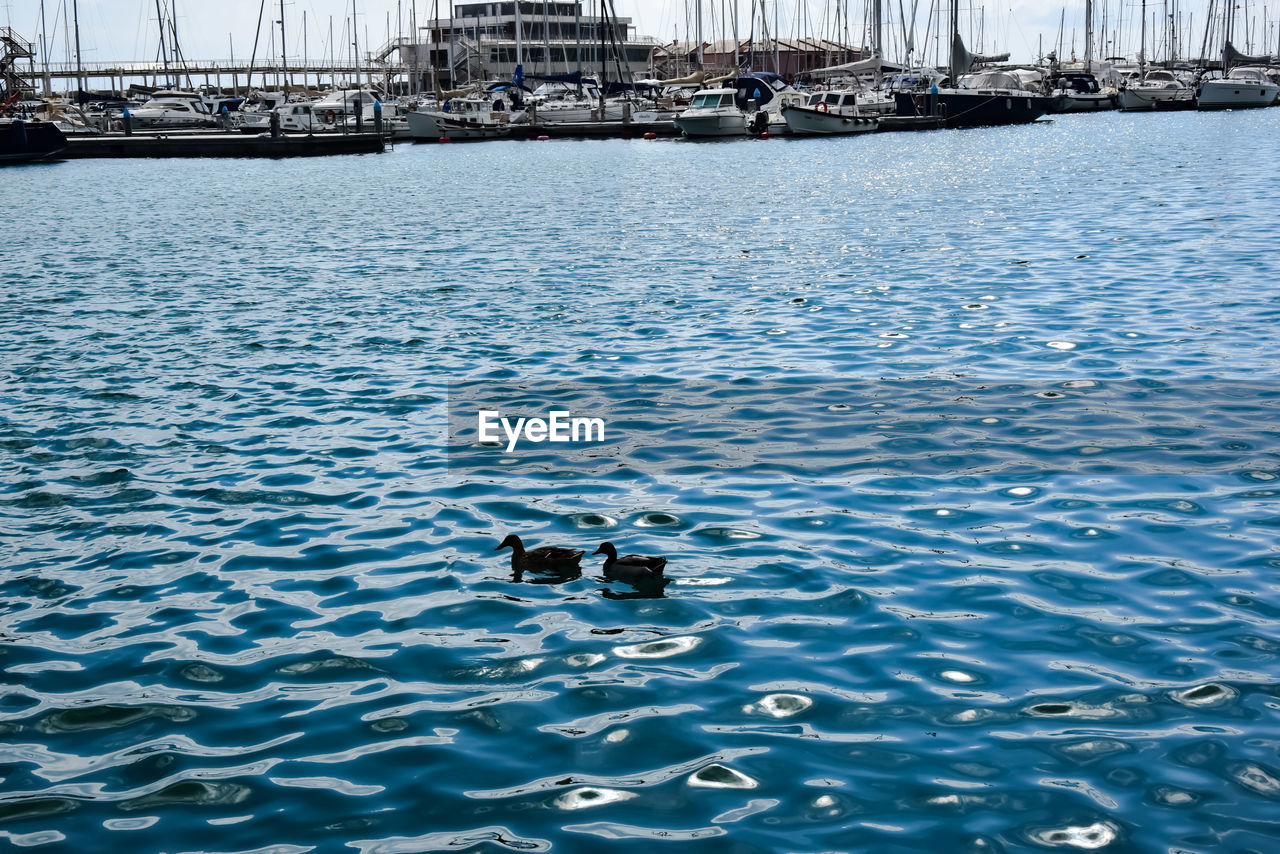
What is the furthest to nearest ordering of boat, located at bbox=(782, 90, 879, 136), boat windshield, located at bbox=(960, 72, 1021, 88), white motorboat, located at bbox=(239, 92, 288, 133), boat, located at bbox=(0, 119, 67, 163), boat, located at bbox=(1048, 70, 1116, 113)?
boat, located at bbox=(1048, 70, 1116, 113) < boat windshield, located at bbox=(960, 72, 1021, 88) < white motorboat, located at bbox=(239, 92, 288, 133) < boat, located at bbox=(782, 90, 879, 136) < boat, located at bbox=(0, 119, 67, 163)

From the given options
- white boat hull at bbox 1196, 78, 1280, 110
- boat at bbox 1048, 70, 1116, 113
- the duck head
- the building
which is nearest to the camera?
the duck head

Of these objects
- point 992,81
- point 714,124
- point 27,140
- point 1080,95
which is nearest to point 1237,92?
point 1080,95

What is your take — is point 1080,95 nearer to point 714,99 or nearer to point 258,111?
point 714,99

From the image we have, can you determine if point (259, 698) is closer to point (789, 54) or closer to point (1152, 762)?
point (1152, 762)

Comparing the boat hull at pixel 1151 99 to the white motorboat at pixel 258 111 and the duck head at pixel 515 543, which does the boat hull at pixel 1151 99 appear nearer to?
the white motorboat at pixel 258 111

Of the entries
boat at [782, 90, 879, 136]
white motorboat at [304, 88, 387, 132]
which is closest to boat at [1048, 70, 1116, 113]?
boat at [782, 90, 879, 136]

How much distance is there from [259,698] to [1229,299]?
15.6 meters

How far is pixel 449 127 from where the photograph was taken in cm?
8900

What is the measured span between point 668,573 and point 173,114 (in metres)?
93.2

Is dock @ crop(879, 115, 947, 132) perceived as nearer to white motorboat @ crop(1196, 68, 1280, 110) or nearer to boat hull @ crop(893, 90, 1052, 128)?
boat hull @ crop(893, 90, 1052, 128)

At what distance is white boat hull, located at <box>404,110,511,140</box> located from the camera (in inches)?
3474

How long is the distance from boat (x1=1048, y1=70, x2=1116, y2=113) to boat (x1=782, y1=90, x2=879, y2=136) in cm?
3365

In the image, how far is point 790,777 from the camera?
565 cm

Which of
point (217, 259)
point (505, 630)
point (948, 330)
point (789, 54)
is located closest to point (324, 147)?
point (217, 259)
